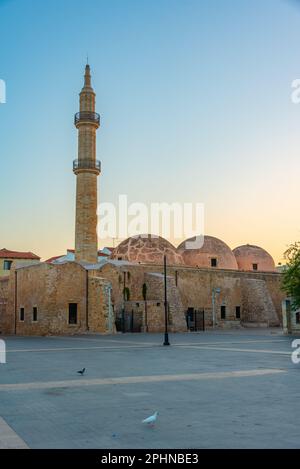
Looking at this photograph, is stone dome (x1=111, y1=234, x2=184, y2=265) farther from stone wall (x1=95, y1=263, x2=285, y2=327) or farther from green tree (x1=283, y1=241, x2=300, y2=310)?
green tree (x1=283, y1=241, x2=300, y2=310)

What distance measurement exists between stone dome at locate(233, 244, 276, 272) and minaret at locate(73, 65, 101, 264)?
18.2m

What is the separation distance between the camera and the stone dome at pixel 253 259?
1876 inches

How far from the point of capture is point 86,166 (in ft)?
110

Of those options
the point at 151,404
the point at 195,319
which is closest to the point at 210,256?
the point at 195,319

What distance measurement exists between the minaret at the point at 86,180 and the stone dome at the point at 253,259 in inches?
716

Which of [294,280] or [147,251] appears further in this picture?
Result: [147,251]

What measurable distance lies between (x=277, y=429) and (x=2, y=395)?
15.2 ft

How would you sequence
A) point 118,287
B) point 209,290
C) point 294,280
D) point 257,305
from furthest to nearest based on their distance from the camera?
point 257,305 < point 209,290 < point 118,287 < point 294,280

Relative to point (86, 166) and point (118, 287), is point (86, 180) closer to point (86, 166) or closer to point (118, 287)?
point (86, 166)

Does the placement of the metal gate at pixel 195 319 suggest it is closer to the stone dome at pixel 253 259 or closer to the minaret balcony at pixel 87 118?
the stone dome at pixel 253 259

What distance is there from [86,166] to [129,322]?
10.5m

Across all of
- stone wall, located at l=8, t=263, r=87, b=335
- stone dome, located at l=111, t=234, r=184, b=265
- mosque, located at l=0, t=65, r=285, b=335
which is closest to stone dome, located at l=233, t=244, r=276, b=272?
mosque, located at l=0, t=65, r=285, b=335
